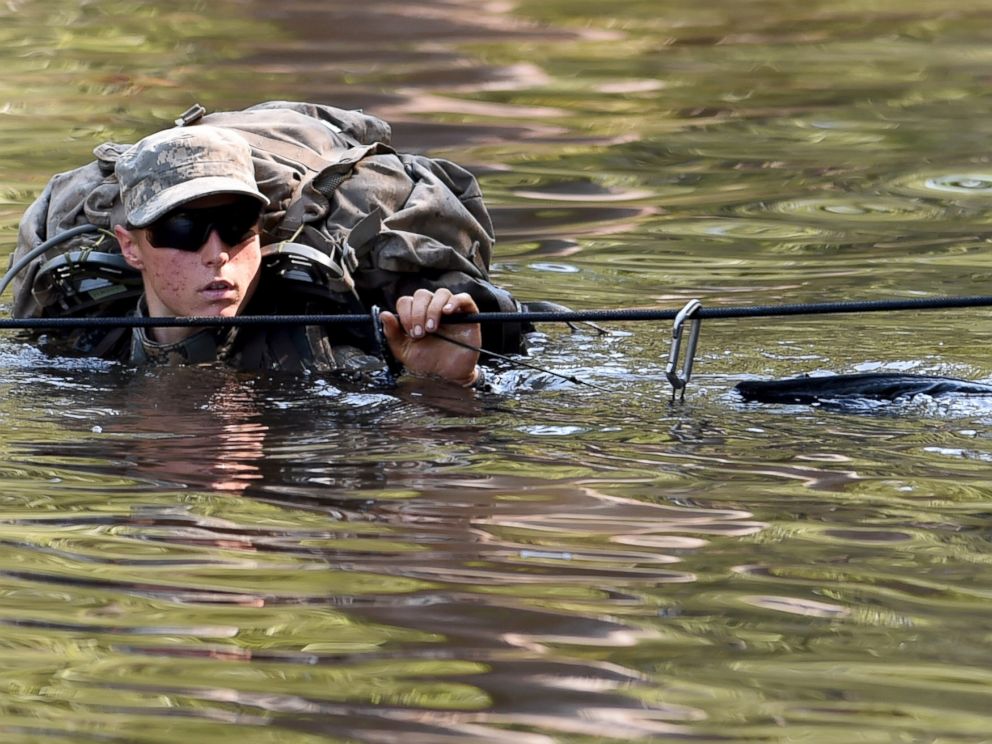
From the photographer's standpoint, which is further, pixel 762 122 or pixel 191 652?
pixel 762 122

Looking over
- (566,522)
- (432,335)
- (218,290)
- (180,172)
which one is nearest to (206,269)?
(218,290)

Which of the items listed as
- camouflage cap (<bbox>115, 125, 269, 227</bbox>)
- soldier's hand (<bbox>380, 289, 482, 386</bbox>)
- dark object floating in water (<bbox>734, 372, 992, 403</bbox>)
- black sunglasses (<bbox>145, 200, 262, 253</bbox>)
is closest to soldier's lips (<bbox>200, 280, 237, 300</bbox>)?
black sunglasses (<bbox>145, 200, 262, 253</bbox>)

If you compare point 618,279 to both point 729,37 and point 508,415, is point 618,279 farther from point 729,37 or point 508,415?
point 729,37

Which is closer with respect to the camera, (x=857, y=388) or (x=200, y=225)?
(x=857, y=388)

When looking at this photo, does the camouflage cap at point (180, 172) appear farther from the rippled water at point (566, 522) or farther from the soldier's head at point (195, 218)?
the rippled water at point (566, 522)

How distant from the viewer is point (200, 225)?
5051mm

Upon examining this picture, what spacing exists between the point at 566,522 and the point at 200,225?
5.76 ft

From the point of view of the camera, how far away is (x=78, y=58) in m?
12.2

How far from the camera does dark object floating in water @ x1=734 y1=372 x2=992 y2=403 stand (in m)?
4.62

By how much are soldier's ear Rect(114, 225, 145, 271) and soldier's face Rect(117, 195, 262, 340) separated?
3 cm

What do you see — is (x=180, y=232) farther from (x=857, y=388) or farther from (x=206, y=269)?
(x=857, y=388)

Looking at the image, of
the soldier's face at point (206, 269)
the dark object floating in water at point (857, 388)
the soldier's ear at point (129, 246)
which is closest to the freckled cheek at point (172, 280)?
the soldier's face at point (206, 269)

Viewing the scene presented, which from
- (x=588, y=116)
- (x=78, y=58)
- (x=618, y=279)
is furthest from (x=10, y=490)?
(x=78, y=58)

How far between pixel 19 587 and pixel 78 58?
9.29 metres
